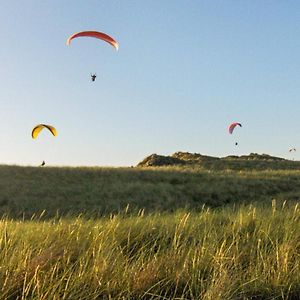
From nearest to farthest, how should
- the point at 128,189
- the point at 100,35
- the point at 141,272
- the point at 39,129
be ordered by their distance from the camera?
1. the point at 141,272
2. the point at 100,35
3. the point at 128,189
4. the point at 39,129

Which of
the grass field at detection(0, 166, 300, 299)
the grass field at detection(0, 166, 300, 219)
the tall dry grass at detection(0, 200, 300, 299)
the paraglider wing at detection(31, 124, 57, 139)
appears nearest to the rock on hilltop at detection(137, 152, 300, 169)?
the grass field at detection(0, 166, 300, 219)

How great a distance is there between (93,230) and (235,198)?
28.8 m

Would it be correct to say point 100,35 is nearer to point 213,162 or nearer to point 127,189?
point 127,189

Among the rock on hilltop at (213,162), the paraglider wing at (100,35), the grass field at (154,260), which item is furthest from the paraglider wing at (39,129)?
the grass field at (154,260)

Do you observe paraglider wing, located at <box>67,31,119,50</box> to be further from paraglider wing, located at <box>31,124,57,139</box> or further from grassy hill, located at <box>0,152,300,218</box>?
paraglider wing, located at <box>31,124,57,139</box>

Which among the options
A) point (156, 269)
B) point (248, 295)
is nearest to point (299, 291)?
point (248, 295)

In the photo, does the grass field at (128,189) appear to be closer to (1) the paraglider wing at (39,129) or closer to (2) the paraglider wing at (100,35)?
(1) the paraglider wing at (39,129)

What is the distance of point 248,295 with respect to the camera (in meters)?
4.46

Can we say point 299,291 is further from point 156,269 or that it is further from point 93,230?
point 93,230

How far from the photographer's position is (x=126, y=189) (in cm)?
3553

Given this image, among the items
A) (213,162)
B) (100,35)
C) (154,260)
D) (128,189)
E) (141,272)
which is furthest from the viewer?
(213,162)

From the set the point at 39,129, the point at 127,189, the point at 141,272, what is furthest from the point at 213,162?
the point at 141,272

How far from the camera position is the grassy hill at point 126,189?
97.9ft

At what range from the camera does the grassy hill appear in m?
29.8
